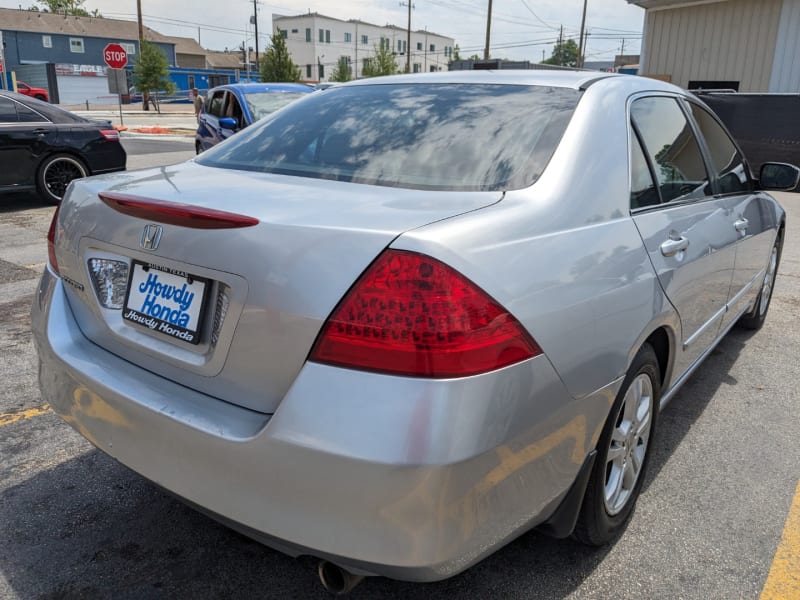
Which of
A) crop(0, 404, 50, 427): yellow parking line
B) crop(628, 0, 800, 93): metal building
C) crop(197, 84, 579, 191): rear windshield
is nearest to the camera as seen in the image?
crop(197, 84, 579, 191): rear windshield

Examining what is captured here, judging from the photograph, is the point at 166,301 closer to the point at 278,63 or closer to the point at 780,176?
the point at 780,176

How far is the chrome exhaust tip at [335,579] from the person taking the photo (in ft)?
5.69

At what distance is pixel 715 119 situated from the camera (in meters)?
3.64

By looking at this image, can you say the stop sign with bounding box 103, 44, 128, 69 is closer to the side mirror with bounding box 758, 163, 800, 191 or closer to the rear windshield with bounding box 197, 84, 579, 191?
the rear windshield with bounding box 197, 84, 579, 191

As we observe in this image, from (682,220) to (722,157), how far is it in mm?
1181

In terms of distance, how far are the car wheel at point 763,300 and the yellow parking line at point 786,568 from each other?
239 cm

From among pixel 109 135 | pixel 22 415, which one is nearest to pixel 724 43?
pixel 109 135

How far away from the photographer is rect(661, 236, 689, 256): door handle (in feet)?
7.62

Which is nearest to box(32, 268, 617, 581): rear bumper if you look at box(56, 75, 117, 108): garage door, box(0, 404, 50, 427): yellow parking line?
box(0, 404, 50, 427): yellow parking line

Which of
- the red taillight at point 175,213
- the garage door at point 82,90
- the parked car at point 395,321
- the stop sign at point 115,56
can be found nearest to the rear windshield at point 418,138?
the parked car at point 395,321

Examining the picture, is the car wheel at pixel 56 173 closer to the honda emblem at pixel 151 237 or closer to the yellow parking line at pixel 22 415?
the yellow parking line at pixel 22 415

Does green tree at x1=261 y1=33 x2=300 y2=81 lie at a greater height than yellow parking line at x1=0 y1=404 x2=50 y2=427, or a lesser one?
greater

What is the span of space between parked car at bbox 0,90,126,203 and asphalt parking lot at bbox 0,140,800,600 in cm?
620

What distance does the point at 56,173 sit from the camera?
9.05 metres
